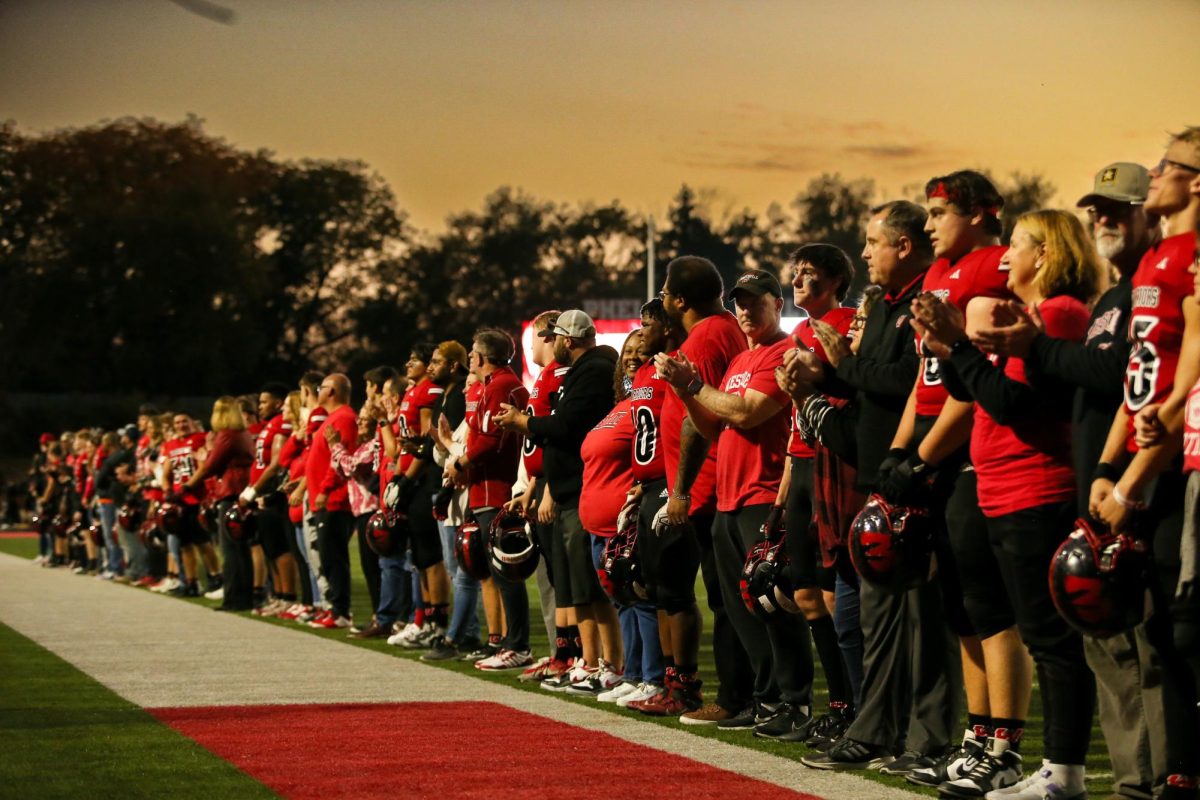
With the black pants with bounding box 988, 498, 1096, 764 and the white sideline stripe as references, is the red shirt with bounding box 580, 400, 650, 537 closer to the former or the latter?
the white sideline stripe

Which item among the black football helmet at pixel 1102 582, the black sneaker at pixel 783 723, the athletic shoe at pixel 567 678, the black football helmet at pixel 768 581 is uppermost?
the black football helmet at pixel 1102 582

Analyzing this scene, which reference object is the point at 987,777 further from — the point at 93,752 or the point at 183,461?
the point at 183,461

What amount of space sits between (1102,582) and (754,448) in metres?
2.90

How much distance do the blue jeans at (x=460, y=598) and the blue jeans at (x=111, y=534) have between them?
40.1 feet

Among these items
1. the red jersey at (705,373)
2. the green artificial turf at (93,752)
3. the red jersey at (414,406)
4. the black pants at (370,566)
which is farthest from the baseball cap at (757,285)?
the black pants at (370,566)

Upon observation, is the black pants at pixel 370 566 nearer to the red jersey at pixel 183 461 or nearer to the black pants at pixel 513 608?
the black pants at pixel 513 608

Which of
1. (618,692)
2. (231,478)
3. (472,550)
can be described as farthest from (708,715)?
(231,478)

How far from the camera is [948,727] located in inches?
279

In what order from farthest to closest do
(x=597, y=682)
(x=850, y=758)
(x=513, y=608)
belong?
(x=513, y=608) < (x=597, y=682) < (x=850, y=758)

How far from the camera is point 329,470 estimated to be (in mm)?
15008

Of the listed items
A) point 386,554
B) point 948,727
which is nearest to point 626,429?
point 948,727

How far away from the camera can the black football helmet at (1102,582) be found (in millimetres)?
5516

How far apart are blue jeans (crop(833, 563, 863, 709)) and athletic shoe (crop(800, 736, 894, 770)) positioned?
12.1 inches

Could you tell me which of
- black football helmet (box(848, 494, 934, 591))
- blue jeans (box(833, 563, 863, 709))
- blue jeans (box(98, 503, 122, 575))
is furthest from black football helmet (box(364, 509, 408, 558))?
blue jeans (box(98, 503, 122, 575))
